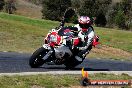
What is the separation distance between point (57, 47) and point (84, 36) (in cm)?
111

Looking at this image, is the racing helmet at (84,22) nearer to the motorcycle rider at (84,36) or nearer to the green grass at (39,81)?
the motorcycle rider at (84,36)

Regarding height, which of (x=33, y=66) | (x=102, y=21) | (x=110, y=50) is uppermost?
(x=33, y=66)

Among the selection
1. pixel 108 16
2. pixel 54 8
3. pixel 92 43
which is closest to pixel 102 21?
pixel 108 16

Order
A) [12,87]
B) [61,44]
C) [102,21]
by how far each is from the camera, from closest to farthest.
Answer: [12,87] → [61,44] → [102,21]

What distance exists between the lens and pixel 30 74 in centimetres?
1166

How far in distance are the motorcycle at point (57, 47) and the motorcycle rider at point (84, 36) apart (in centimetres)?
16

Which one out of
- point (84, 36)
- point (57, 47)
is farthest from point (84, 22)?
point (57, 47)

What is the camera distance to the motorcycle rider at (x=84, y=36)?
1435 centimetres

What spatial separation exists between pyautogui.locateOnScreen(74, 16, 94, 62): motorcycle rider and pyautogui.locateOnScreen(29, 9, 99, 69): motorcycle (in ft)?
0.53

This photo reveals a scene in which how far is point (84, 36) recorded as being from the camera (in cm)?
1442

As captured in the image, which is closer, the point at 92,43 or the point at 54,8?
the point at 92,43

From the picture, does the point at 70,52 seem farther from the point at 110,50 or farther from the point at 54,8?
the point at 54,8

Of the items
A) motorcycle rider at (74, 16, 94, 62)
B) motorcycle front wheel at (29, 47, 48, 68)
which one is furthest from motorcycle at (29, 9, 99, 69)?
motorcycle rider at (74, 16, 94, 62)

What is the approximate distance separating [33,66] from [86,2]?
9385 cm
